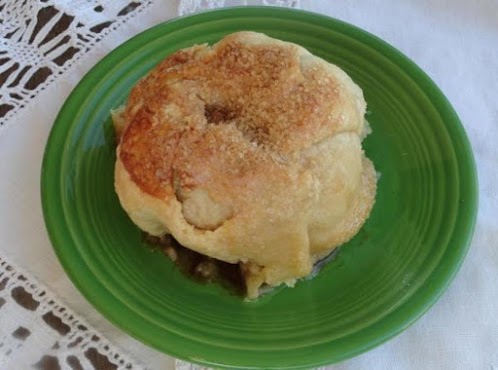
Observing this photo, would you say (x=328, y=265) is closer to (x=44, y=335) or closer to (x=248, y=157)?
(x=248, y=157)

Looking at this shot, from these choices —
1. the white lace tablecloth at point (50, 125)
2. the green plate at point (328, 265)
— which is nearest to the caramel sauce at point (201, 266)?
the green plate at point (328, 265)

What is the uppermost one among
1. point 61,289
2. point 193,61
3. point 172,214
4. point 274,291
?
point 193,61

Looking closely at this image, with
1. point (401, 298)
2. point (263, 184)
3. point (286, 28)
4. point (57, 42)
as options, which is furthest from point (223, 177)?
point (57, 42)

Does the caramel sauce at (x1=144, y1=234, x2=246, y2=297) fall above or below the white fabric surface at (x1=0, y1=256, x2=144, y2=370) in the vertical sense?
above

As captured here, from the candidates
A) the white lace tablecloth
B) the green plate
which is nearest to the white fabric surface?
the white lace tablecloth

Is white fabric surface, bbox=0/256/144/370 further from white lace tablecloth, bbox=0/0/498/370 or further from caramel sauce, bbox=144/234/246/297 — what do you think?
caramel sauce, bbox=144/234/246/297

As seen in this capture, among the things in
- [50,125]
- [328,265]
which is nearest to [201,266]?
[328,265]

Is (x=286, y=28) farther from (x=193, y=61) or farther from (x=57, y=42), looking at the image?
(x=57, y=42)
